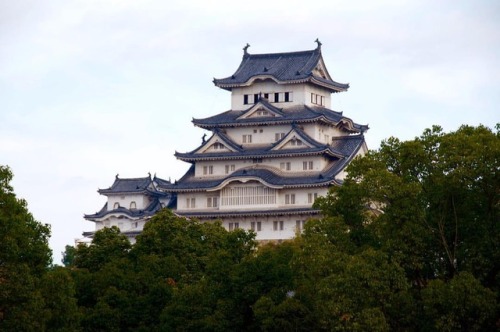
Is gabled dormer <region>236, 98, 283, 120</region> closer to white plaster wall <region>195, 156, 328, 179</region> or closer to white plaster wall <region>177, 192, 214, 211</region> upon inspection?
white plaster wall <region>195, 156, 328, 179</region>

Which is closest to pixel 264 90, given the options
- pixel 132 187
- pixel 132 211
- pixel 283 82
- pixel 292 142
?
pixel 283 82

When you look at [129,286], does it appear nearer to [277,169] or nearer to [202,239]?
[202,239]

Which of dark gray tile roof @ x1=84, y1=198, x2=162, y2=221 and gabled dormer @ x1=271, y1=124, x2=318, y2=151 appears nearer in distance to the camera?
gabled dormer @ x1=271, y1=124, x2=318, y2=151

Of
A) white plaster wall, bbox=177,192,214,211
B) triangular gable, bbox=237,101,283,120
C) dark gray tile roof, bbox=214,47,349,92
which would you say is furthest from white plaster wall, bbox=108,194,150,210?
triangular gable, bbox=237,101,283,120

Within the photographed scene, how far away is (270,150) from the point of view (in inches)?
4417

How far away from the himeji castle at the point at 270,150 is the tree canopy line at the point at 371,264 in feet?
126

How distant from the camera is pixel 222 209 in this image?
112562 mm

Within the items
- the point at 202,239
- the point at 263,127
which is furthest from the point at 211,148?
the point at 202,239

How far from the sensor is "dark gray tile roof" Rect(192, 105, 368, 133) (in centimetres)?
11244

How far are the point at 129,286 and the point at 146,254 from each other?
8149mm

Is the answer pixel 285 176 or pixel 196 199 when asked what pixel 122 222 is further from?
pixel 285 176

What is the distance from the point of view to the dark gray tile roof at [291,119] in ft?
369

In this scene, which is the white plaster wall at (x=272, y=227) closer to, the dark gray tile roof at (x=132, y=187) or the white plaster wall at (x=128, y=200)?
the dark gray tile roof at (x=132, y=187)

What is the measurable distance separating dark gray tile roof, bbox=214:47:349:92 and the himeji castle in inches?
3.1
